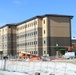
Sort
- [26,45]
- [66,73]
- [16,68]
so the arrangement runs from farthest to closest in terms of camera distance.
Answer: [26,45]
[16,68]
[66,73]

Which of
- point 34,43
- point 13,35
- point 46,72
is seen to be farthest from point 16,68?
point 13,35

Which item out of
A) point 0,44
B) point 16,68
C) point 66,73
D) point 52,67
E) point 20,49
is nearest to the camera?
point 66,73

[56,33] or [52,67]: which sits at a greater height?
[56,33]

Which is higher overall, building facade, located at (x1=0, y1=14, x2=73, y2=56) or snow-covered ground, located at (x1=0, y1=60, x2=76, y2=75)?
building facade, located at (x1=0, y1=14, x2=73, y2=56)

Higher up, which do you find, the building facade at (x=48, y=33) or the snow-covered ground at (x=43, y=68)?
the building facade at (x=48, y=33)

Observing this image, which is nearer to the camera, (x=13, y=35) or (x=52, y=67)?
(x=52, y=67)

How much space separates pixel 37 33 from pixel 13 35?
3339 cm

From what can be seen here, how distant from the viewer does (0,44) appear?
14412 centimetres

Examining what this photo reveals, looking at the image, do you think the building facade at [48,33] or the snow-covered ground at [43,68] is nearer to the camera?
the snow-covered ground at [43,68]

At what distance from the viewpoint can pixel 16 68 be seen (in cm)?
2631

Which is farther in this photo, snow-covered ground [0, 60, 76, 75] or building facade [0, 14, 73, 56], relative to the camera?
building facade [0, 14, 73, 56]

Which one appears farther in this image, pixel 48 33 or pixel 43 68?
pixel 48 33

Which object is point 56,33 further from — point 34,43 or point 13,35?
point 13,35

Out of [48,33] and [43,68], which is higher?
[48,33]
